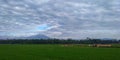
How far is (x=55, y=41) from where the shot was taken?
420 ft

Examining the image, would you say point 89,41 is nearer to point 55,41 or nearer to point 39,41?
point 55,41

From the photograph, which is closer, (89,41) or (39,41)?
(89,41)

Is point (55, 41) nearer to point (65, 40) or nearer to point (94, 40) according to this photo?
point (65, 40)

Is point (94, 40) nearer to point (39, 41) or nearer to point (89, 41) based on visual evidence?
point (89, 41)

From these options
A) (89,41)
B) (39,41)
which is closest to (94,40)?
(89,41)

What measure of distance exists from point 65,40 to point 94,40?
643 inches

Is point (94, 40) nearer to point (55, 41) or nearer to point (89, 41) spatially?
point (89, 41)

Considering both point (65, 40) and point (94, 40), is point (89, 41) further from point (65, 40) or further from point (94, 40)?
point (65, 40)

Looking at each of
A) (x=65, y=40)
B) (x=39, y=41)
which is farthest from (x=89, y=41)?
(x=39, y=41)

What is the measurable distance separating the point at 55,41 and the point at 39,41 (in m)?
14.9

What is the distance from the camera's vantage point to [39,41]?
139 metres

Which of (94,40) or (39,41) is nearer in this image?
(94,40)

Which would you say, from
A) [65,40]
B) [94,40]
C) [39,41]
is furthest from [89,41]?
[39,41]

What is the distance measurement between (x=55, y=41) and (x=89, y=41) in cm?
1875
